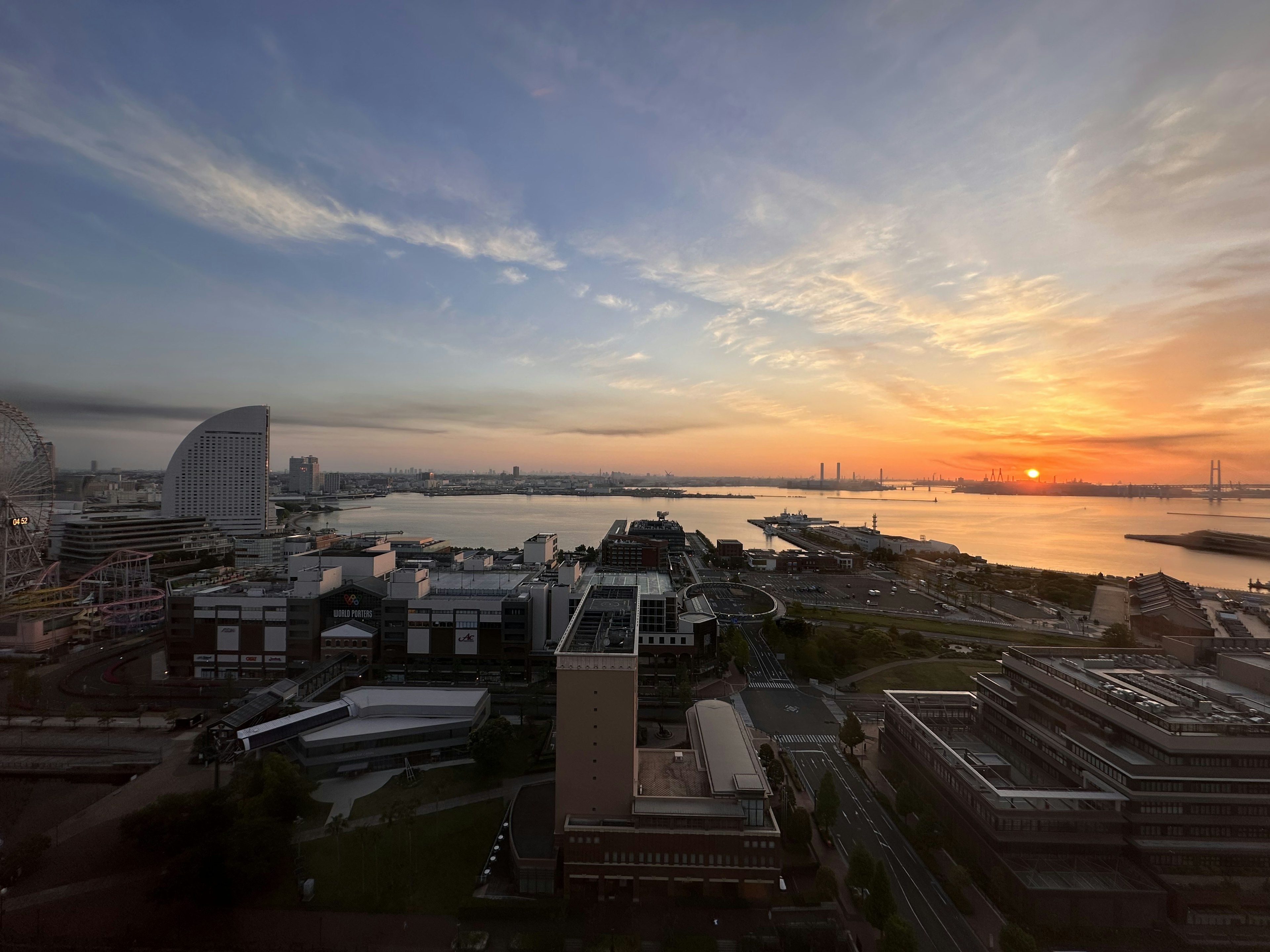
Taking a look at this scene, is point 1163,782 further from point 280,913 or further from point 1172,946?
point 280,913

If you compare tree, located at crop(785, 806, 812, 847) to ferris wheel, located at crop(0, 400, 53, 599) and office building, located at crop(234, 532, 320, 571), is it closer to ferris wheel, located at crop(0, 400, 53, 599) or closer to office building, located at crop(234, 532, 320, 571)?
ferris wheel, located at crop(0, 400, 53, 599)

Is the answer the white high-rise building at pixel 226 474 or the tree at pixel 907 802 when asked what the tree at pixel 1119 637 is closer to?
the tree at pixel 907 802

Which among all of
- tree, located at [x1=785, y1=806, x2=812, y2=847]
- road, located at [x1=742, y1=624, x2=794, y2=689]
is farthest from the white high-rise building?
tree, located at [x1=785, y1=806, x2=812, y2=847]

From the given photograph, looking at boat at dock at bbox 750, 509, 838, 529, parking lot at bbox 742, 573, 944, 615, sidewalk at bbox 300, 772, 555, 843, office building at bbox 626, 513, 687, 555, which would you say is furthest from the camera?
boat at dock at bbox 750, 509, 838, 529

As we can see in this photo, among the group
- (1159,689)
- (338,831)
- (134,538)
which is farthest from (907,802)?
(134,538)

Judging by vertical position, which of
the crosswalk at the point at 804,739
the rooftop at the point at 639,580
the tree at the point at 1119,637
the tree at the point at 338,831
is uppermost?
the rooftop at the point at 639,580

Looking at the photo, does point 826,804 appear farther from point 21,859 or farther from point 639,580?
point 21,859

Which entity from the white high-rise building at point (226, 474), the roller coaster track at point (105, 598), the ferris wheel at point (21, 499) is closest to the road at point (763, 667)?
the roller coaster track at point (105, 598)
